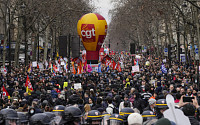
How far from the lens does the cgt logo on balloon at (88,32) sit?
28916mm

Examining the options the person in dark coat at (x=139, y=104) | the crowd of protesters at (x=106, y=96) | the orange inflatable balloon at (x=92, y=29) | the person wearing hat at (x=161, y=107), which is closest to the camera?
the person wearing hat at (x=161, y=107)

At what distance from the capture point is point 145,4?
118ft

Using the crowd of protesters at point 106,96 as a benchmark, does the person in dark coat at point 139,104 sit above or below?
below

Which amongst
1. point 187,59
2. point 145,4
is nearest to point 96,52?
point 145,4

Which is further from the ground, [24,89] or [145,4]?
[145,4]

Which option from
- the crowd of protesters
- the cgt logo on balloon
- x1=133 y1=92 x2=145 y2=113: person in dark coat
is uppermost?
the cgt logo on balloon

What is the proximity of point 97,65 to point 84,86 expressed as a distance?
11.0 metres

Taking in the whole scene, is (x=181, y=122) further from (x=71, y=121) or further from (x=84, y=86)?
(x=84, y=86)

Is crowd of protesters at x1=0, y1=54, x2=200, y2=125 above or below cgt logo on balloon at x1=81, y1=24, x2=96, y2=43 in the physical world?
below

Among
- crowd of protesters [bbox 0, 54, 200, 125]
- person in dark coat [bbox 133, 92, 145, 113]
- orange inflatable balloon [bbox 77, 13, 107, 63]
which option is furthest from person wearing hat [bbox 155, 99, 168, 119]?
orange inflatable balloon [bbox 77, 13, 107, 63]

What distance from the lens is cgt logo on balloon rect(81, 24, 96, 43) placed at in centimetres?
2892

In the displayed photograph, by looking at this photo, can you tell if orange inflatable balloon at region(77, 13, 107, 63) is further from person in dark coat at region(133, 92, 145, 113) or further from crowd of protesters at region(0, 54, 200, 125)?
person in dark coat at region(133, 92, 145, 113)

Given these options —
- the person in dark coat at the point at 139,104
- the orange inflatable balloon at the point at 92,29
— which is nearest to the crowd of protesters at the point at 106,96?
the person in dark coat at the point at 139,104

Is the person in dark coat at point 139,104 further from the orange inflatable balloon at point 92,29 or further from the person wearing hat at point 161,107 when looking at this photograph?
the orange inflatable balloon at point 92,29
